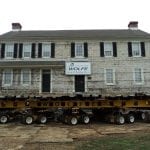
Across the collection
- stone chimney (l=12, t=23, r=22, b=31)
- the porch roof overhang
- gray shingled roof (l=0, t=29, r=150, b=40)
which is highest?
stone chimney (l=12, t=23, r=22, b=31)

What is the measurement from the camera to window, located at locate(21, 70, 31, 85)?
31.5 meters

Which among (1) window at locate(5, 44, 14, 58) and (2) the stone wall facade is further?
(1) window at locate(5, 44, 14, 58)

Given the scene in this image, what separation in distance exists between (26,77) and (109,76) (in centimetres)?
871

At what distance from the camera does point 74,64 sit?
104 ft

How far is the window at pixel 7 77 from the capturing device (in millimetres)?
31453

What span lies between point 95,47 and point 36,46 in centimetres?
640

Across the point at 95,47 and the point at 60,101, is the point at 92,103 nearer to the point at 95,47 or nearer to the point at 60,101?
the point at 60,101

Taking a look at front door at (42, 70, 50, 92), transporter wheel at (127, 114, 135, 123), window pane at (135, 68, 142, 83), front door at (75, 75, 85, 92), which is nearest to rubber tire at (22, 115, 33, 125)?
transporter wheel at (127, 114, 135, 123)

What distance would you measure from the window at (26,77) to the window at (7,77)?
48.0 inches

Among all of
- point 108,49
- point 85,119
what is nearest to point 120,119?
point 85,119

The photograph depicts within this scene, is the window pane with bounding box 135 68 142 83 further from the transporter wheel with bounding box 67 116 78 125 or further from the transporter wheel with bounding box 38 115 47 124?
the transporter wheel with bounding box 38 115 47 124

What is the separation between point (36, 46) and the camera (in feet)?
108

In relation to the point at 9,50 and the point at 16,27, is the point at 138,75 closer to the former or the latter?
the point at 9,50

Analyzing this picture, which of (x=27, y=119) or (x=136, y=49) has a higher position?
(x=136, y=49)
